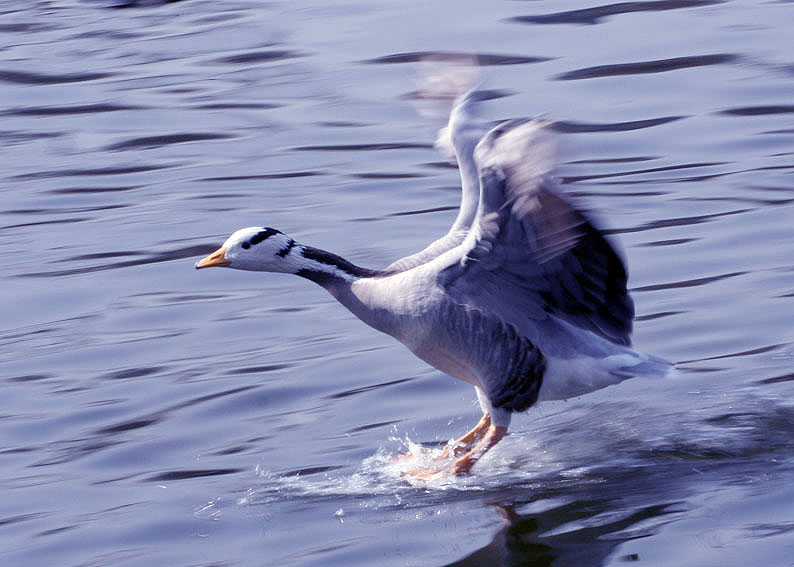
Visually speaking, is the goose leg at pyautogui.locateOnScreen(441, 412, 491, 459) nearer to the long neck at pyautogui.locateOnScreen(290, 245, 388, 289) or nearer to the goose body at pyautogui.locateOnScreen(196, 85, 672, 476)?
the goose body at pyautogui.locateOnScreen(196, 85, 672, 476)

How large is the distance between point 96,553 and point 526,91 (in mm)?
7252

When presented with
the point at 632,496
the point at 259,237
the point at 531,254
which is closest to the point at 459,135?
the point at 531,254

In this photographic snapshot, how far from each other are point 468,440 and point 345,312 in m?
1.89

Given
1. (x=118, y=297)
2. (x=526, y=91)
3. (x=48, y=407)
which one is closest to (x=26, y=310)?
(x=118, y=297)

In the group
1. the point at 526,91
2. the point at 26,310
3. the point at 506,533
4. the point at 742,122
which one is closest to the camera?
the point at 506,533

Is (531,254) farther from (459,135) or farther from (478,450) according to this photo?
(478,450)

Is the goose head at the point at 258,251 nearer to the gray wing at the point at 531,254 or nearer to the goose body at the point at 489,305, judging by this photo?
the goose body at the point at 489,305

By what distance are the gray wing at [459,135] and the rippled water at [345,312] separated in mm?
538

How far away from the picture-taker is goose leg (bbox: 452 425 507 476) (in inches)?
252

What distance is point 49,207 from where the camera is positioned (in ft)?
34.9

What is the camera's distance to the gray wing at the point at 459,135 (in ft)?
20.9

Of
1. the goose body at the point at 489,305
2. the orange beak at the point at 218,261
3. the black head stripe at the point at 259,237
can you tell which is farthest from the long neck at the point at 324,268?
the orange beak at the point at 218,261

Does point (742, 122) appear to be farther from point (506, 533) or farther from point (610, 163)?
point (506, 533)

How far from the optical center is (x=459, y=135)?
637 centimetres
